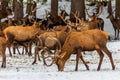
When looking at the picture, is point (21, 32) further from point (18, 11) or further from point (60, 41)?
point (18, 11)

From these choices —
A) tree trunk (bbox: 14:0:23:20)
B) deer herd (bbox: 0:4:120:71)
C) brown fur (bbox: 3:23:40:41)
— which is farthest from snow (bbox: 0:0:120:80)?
tree trunk (bbox: 14:0:23:20)

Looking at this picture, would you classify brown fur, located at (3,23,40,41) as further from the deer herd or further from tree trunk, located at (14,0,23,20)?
tree trunk, located at (14,0,23,20)

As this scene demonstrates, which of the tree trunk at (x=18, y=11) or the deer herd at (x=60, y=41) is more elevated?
the deer herd at (x=60, y=41)

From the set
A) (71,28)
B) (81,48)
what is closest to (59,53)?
(81,48)

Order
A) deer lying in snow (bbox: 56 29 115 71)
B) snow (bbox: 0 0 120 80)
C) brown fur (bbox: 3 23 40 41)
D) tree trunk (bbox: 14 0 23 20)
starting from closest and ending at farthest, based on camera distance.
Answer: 1. snow (bbox: 0 0 120 80)
2. deer lying in snow (bbox: 56 29 115 71)
3. brown fur (bbox: 3 23 40 41)
4. tree trunk (bbox: 14 0 23 20)

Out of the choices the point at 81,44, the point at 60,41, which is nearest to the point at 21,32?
the point at 60,41

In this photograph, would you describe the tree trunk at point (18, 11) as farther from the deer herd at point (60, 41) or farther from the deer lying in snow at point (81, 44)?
the deer lying in snow at point (81, 44)

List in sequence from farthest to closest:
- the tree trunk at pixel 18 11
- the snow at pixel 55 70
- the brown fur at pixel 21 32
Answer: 1. the tree trunk at pixel 18 11
2. the brown fur at pixel 21 32
3. the snow at pixel 55 70

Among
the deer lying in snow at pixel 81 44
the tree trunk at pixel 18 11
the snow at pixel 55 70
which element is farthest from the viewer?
the tree trunk at pixel 18 11

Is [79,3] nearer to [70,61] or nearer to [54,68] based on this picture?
[70,61]

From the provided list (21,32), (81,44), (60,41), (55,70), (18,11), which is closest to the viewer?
(81,44)

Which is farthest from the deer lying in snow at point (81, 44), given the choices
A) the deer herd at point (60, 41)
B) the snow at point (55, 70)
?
the snow at point (55, 70)

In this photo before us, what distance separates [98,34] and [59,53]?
122cm

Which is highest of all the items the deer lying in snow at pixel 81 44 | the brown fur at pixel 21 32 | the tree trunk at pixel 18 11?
the deer lying in snow at pixel 81 44
